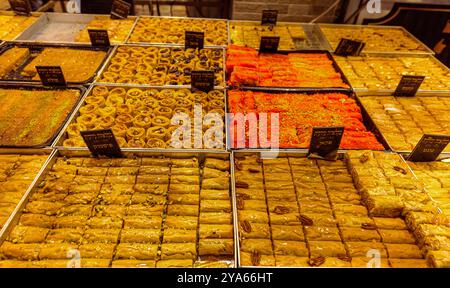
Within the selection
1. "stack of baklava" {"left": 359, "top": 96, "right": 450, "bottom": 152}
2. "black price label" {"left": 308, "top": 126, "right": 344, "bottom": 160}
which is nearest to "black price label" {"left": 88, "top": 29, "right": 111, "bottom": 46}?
"black price label" {"left": 308, "top": 126, "right": 344, "bottom": 160}

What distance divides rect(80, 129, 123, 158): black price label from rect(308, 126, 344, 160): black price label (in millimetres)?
1896

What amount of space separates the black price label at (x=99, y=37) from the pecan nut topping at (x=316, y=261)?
4.19 metres

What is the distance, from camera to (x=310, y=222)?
2.63 metres

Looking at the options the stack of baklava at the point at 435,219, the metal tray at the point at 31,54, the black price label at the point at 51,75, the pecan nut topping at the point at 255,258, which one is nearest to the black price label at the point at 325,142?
the stack of baklava at the point at 435,219

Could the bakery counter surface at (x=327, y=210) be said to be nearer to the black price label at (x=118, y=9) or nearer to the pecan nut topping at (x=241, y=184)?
the pecan nut topping at (x=241, y=184)

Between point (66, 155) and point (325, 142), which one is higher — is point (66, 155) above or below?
below

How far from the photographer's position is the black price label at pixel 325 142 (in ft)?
9.55

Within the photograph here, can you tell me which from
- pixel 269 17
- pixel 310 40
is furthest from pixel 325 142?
pixel 269 17

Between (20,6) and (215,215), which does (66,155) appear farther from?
(20,6)

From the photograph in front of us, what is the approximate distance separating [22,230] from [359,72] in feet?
14.8

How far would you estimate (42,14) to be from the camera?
548 centimetres

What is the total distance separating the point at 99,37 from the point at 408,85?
4.42m

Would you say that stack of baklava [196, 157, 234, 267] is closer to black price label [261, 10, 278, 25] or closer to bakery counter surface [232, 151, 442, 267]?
bakery counter surface [232, 151, 442, 267]
